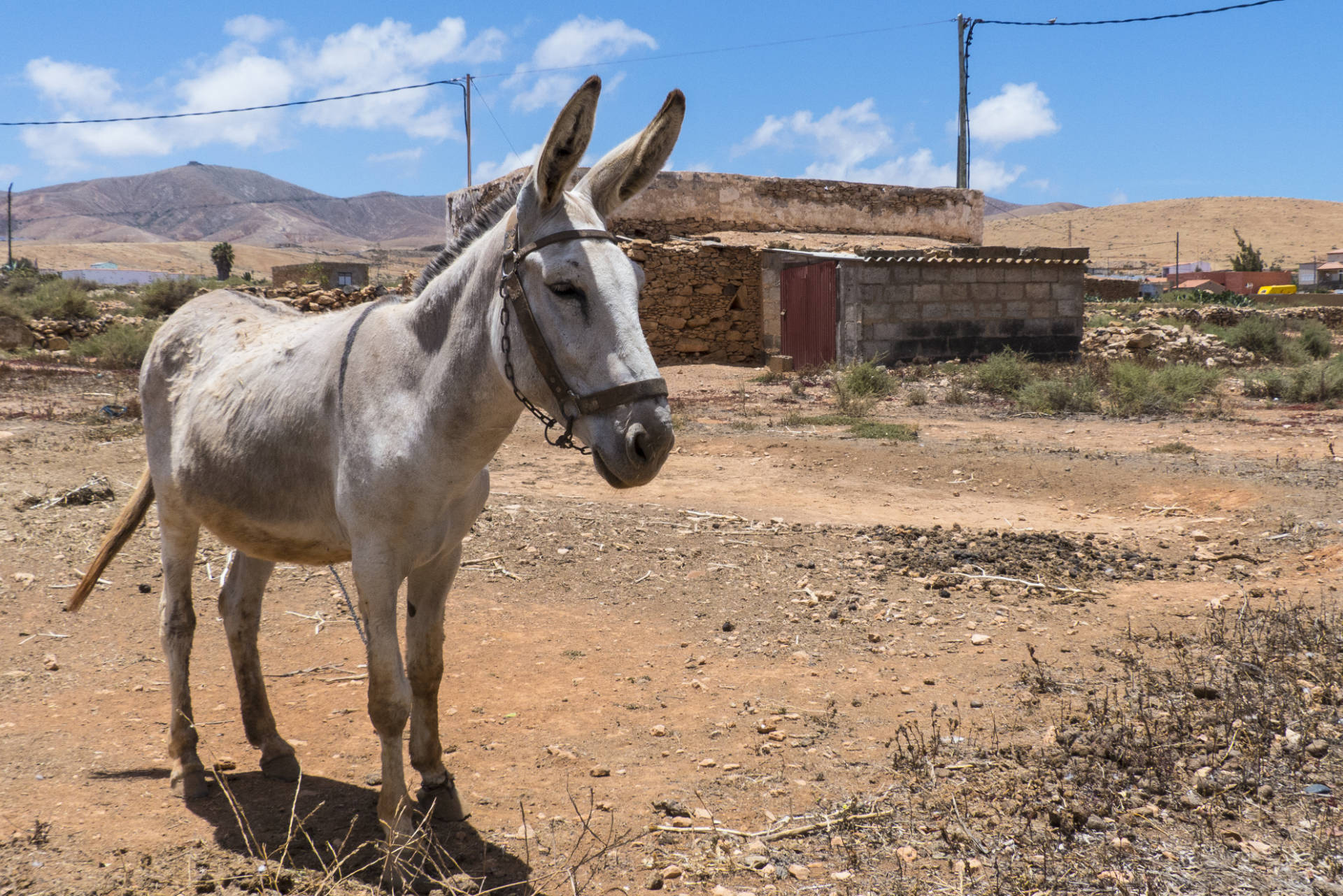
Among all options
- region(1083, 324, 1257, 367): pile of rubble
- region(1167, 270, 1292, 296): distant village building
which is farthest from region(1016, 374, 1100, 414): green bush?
region(1167, 270, 1292, 296): distant village building

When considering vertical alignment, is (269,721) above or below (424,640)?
below

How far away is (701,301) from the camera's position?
763 inches

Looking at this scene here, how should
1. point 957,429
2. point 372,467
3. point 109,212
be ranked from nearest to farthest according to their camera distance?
point 372,467 < point 957,429 < point 109,212

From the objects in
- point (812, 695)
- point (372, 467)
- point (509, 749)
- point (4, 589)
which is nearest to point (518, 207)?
point (372, 467)

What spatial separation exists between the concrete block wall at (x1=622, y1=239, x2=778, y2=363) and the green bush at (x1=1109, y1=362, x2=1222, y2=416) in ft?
25.6

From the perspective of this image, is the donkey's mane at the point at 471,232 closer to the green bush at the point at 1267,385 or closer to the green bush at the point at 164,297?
the green bush at the point at 1267,385

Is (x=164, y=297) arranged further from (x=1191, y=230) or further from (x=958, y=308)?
(x=1191, y=230)

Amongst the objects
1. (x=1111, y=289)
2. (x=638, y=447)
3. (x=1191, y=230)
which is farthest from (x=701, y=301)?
(x=1191, y=230)

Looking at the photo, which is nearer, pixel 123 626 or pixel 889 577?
pixel 123 626

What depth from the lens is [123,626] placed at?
476cm

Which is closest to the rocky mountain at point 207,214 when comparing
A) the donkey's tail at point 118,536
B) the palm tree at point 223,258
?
the palm tree at point 223,258

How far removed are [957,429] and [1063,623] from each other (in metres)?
6.54

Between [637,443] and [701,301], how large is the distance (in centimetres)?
1763

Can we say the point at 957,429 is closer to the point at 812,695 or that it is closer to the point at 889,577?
the point at 889,577
